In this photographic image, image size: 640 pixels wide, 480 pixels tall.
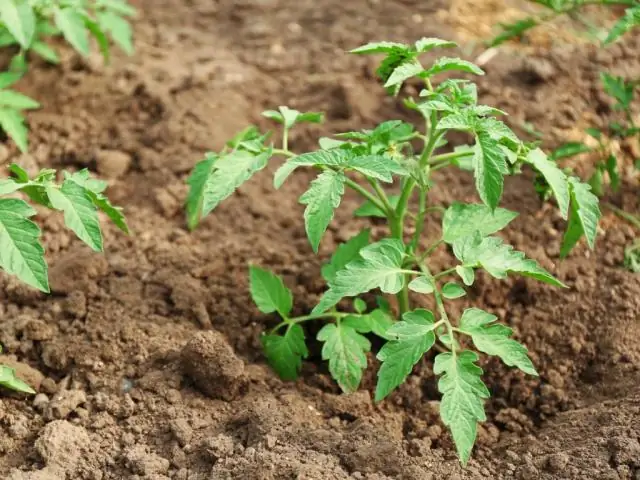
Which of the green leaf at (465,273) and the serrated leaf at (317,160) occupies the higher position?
the serrated leaf at (317,160)

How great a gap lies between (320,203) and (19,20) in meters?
1.54

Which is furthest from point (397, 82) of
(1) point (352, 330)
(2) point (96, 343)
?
(2) point (96, 343)

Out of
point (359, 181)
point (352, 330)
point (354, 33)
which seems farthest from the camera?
point (354, 33)

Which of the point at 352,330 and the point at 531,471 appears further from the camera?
the point at 352,330

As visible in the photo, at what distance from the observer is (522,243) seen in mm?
3170

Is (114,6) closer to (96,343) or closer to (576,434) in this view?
(96,343)

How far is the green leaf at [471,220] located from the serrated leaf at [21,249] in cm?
116

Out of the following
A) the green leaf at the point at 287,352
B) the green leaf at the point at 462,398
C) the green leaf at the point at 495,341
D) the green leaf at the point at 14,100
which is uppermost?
the green leaf at the point at 14,100

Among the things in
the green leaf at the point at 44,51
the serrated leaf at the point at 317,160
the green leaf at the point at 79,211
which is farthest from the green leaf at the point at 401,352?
the green leaf at the point at 44,51

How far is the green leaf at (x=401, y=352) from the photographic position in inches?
90.3

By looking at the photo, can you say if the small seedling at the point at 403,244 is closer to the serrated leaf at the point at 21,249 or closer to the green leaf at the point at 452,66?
the green leaf at the point at 452,66

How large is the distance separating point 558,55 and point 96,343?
2.35 m

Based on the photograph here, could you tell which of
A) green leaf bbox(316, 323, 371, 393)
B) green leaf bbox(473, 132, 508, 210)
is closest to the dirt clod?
green leaf bbox(316, 323, 371, 393)

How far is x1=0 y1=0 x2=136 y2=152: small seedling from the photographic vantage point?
10.5 feet
